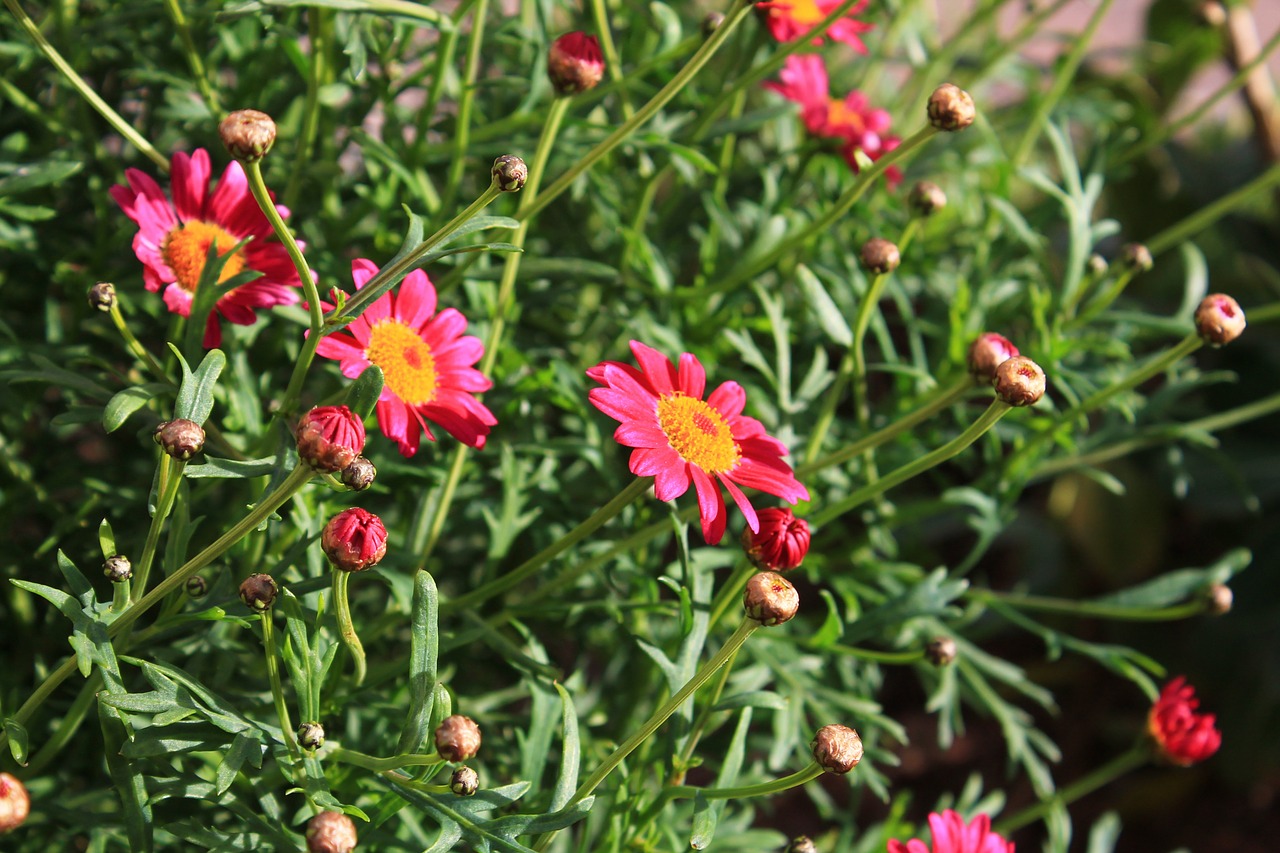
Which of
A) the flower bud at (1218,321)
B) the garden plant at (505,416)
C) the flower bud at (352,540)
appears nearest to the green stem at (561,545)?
the garden plant at (505,416)

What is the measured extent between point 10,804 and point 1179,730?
2.24 ft

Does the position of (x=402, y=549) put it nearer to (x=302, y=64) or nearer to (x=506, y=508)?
(x=506, y=508)

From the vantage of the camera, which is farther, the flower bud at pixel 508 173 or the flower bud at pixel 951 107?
the flower bud at pixel 951 107

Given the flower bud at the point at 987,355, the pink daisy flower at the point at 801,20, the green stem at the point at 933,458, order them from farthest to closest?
the pink daisy flower at the point at 801,20
the flower bud at the point at 987,355
the green stem at the point at 933,458

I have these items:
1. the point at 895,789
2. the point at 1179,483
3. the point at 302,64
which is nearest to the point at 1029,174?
the point at 1179,483

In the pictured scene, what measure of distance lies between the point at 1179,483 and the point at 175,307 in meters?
0.71

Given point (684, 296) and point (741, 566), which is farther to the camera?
point (684, 296)

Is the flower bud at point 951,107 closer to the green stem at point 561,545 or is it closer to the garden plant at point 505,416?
the garden plant at point 505,416

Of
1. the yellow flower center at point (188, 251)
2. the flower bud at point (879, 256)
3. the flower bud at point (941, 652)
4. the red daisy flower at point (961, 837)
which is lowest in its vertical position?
the red daisy flower at point (961, 837)

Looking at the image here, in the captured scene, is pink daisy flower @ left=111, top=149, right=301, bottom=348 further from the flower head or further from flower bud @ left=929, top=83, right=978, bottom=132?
the flower head

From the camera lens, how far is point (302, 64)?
0.71 meters

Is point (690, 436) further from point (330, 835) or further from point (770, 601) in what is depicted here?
point (330, 835)

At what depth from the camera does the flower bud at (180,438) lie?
47 centimetres

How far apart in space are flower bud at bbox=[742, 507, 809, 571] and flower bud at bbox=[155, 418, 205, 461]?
0.25 m
